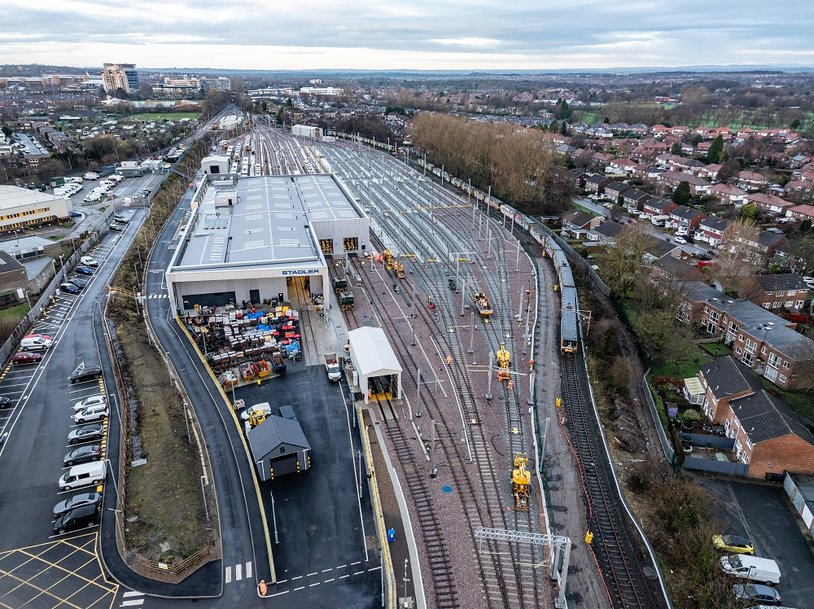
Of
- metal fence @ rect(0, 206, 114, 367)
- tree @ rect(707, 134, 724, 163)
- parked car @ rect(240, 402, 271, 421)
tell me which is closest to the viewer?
parked car @ rect(240, 402, 271, 421)

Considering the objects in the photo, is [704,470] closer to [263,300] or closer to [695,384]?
[695,384]

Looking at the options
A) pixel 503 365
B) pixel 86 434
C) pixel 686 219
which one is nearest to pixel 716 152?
pixel 686 219

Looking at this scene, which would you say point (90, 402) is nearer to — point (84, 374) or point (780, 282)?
point (84, 374)

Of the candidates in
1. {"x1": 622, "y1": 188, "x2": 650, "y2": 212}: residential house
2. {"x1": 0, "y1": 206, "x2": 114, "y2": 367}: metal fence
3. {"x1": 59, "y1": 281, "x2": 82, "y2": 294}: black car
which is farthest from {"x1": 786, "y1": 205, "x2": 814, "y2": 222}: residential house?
{"x1": 0, "y1": 206, "x2": 114, "y2": 367}: metal fence

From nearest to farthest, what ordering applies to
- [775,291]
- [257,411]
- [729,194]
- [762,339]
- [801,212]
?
1. [257,411]
2. [762,339]
3. [775,291]
4. [801,212]
5. [729,194]

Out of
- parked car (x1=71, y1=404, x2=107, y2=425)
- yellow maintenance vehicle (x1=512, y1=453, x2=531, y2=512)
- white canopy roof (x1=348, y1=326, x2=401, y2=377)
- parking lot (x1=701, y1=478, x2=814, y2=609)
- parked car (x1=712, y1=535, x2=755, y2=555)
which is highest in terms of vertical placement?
white canopy roof (x1=348, y1=326, x2=401, y2=377)

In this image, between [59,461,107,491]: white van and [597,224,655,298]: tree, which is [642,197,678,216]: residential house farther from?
[59,461,107,491]: white van
